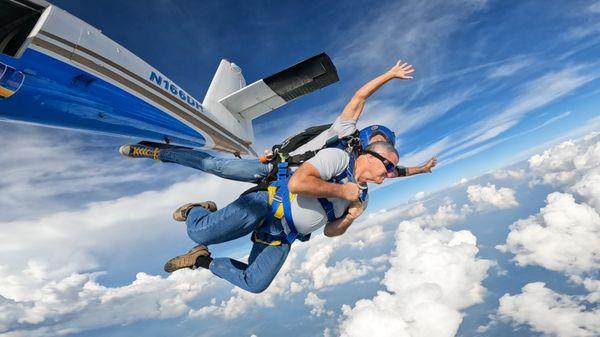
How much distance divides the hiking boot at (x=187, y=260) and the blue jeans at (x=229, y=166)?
1.03m

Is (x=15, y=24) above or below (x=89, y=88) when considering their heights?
below

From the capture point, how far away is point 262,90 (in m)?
9.65

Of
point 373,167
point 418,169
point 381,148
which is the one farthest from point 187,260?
point 418,169

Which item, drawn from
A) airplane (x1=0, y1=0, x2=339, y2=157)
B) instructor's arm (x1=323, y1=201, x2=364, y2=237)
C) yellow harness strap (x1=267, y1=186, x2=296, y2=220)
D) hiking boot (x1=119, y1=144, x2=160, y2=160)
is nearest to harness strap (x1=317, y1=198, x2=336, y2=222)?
instructor's arm (x1=323, y1=201, x2=364, y2=237)

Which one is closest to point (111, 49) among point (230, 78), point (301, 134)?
point (301, 134)

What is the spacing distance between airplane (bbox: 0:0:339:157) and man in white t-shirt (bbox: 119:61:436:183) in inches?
66.8

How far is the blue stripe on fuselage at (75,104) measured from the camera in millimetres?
4836

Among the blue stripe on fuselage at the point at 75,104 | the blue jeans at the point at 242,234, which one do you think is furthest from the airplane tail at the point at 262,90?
the blue jeans at the point at 242,234

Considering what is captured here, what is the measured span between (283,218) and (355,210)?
Answer: 0.88 m

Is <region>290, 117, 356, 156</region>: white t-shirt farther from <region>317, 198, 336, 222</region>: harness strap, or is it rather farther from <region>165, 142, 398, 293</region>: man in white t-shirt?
<region>317, 198, 336, 222</region>: harness strap

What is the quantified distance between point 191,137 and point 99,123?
2.77 meters

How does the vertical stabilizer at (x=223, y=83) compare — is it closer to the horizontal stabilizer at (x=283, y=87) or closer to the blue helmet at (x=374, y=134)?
the horizontal stabilizer at (x=283, y=87)

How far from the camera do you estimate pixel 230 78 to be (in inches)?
529

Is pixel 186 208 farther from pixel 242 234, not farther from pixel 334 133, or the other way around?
pixel 334 133
